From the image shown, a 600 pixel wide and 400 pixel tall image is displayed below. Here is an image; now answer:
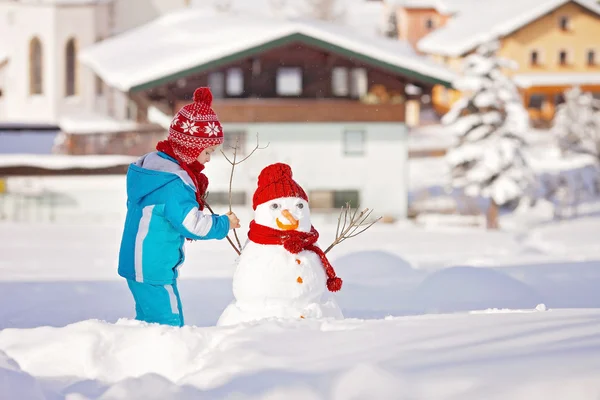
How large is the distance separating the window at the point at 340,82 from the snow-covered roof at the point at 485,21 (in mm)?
18797

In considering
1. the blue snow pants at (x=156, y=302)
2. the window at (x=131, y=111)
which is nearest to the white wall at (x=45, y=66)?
the window at (x=131, y=111)

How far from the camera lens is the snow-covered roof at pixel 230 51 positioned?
25062mm

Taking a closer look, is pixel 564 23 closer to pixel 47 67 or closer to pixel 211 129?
pixel 47 67

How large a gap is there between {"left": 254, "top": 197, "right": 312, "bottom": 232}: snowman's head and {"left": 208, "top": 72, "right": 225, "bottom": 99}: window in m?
21.7

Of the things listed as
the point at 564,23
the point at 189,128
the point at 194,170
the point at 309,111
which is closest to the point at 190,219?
the point at 194,170

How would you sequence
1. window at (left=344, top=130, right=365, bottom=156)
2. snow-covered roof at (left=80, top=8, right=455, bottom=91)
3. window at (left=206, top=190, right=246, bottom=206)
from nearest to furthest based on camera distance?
snow-covered roof at (left=80, top=8, right=455, bottom=91) < window at (left=206, top=190, right=246, bottom=206) < window at (left=344, top=130, right=365, bottom=156)

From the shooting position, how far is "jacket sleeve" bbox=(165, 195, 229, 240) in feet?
16.9

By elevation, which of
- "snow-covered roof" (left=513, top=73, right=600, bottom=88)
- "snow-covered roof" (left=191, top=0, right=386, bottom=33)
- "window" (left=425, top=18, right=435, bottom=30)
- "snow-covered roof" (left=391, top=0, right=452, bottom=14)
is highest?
"snow-covered roof" (left=191, top=0, right=386, bottom=33)

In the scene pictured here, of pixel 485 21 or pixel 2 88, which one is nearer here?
pixel 2 88

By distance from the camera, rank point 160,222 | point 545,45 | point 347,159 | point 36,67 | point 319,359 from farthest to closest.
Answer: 1. point 545,45
2. point 36,67
3. point 347,159
4. point 160,222
5. point 319,359

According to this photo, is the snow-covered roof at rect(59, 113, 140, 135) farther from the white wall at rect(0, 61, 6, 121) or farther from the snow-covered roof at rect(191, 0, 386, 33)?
the snow-covered roof at rect(191, 0, 386, 33)

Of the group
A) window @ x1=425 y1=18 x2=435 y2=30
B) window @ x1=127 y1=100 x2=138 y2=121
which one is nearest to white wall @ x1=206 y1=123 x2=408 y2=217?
window @ x1=127 y1=100 x2=138 y2=121

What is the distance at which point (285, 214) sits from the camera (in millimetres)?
5723

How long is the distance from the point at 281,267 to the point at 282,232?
24 centimetres
